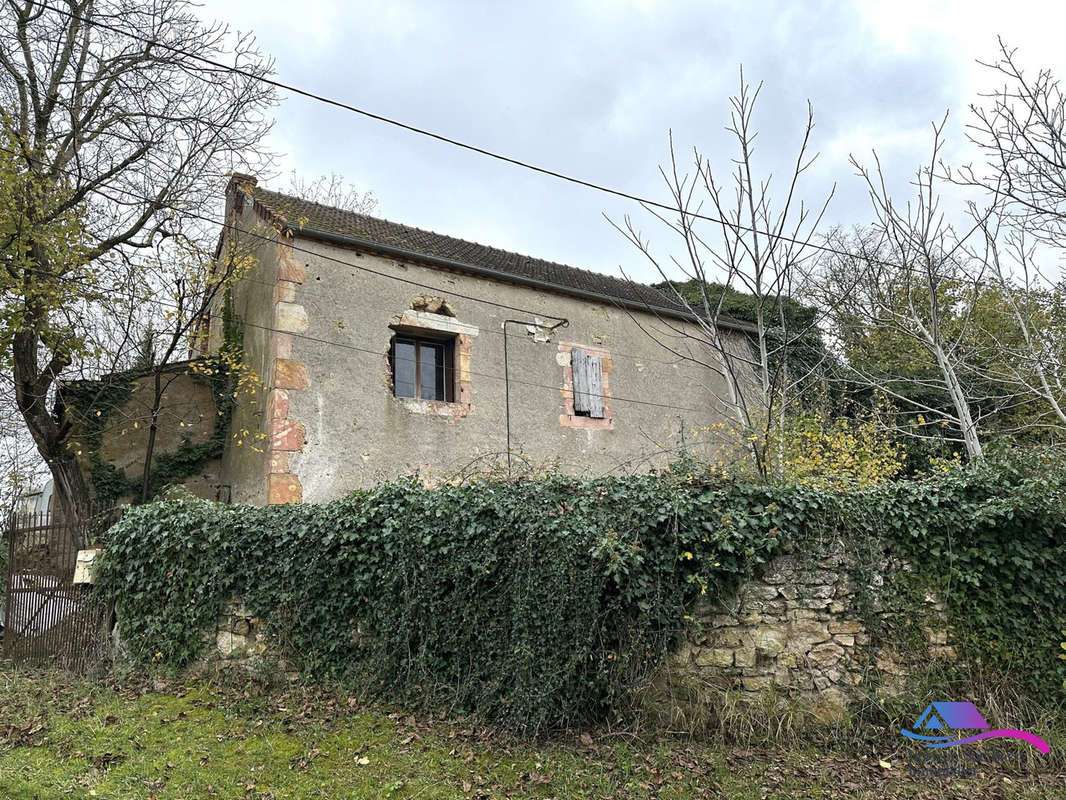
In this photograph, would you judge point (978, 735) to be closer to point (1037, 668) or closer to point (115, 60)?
point (1037, 668)

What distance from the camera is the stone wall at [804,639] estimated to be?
484 centimetres

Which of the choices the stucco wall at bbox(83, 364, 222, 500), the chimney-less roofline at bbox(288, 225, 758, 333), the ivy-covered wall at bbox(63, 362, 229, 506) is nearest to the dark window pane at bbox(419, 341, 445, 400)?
the chimney-less roofline at bbox(288, 225, 758, 333)

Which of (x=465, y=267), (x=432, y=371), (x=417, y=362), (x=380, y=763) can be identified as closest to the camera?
(x=380, y=763)

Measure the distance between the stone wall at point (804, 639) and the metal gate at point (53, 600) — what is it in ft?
18.9

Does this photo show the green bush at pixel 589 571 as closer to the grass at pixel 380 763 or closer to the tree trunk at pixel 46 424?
the grass at pixel 380 763

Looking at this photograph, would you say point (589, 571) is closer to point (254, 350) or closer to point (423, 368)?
point (423, 368)

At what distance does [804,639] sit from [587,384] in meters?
7.25

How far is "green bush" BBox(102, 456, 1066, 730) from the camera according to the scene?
4.76m

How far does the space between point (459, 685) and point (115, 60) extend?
367 inches

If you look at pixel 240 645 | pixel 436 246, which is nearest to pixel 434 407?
pixel 436 246

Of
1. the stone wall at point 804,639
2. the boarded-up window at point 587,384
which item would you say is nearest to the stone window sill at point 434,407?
the boarded-up window at point 587,384

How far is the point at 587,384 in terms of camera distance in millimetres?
11797

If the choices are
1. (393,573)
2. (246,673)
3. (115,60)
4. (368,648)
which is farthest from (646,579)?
(115,60)

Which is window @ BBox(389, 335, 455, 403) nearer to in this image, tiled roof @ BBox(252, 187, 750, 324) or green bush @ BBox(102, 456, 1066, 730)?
tiled roof @ BBox(252, 187, 750, 324)
